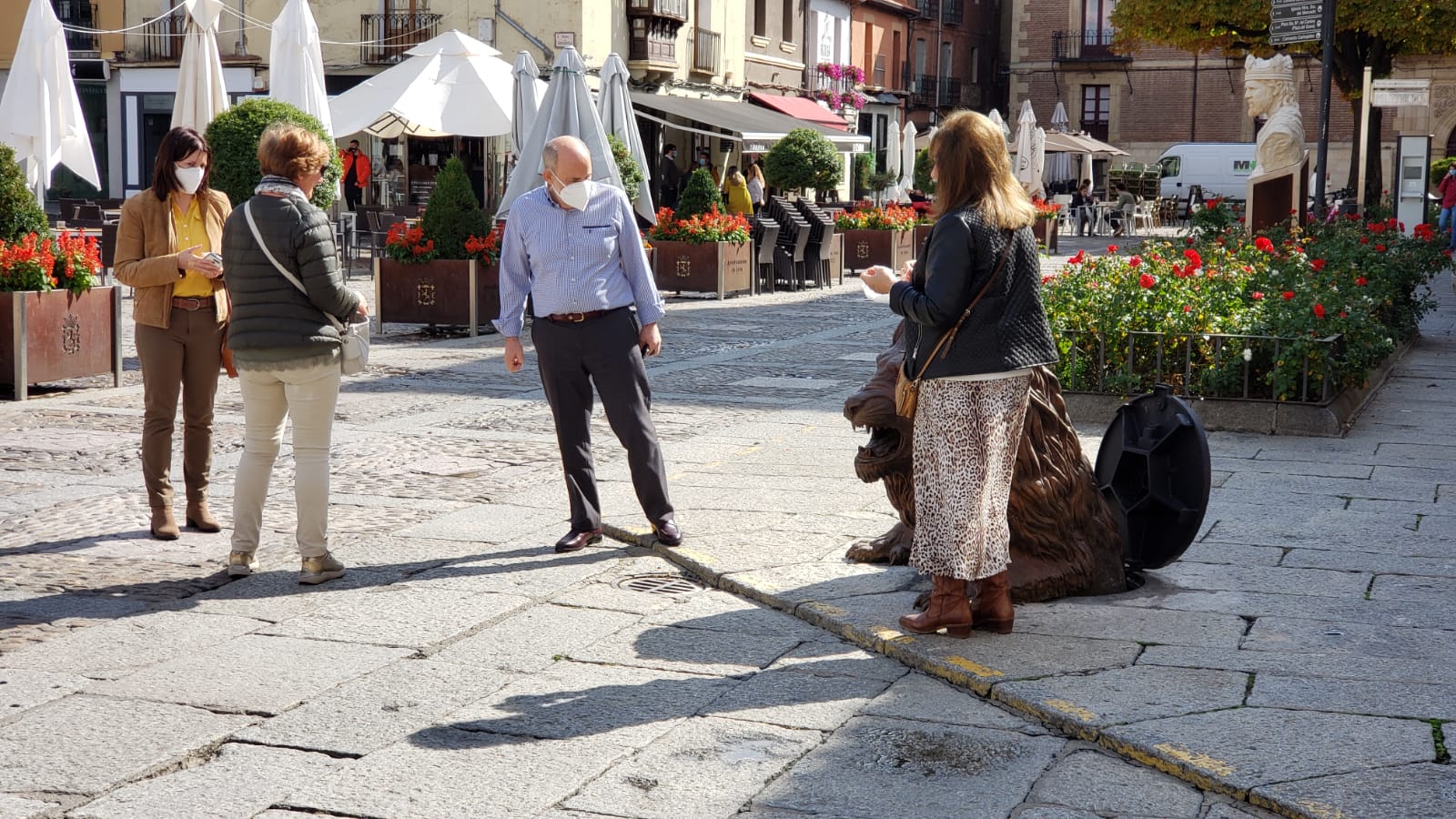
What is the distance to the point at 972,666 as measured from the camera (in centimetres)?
450

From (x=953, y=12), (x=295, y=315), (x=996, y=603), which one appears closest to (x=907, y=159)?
(x=953, y=12)

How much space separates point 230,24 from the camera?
107 ft

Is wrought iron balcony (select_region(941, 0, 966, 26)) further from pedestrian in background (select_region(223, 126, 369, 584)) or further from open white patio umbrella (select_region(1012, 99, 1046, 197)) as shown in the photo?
pedestrian in background (select_region(223, 126, 369, 584))

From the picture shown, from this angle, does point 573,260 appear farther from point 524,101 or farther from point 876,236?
point 876,236

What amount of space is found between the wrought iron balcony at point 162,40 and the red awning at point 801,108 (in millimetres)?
13517

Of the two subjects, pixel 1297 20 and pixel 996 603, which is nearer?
pixel 996 603

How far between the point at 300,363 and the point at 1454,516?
4606 mm

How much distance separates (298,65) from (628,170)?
3.58 metres

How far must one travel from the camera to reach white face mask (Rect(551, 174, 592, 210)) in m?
5.88

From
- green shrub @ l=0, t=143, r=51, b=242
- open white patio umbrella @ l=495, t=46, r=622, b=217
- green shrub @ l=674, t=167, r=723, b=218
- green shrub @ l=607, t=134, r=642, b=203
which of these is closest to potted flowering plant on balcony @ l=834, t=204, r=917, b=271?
green shrub @ l=674, t=167, r=723, b=218

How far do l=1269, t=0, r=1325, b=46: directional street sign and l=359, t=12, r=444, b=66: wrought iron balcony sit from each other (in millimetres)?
19309

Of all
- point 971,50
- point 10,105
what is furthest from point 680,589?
point 971,50

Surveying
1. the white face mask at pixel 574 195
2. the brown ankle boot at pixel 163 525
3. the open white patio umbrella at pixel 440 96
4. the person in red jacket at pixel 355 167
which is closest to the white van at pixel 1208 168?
the person in red jacket at pixel 355 167

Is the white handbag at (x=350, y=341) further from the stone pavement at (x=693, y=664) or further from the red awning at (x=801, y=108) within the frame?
the red awning at (x=801, y=108)
